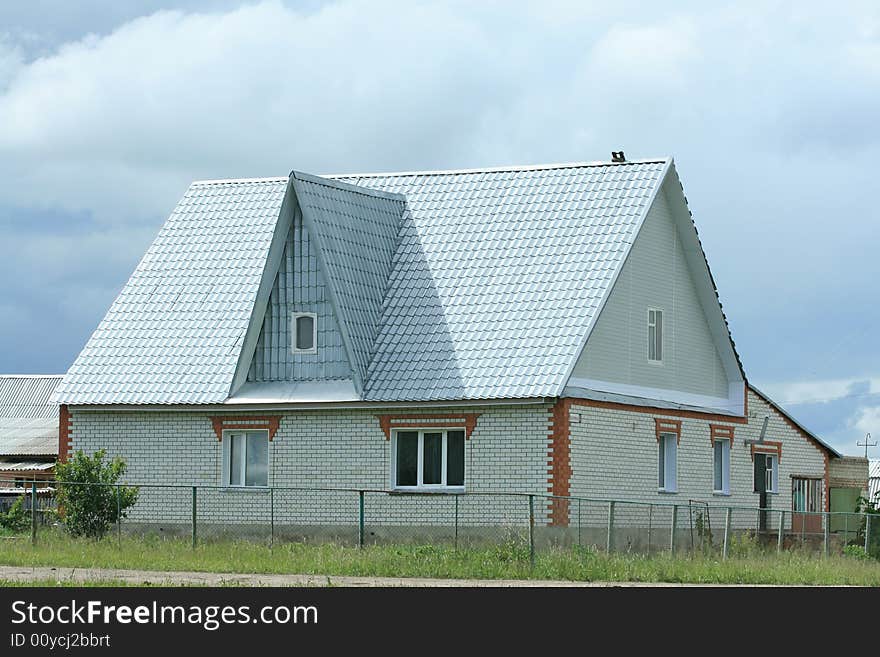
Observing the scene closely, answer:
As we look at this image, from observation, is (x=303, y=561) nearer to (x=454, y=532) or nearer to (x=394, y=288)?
(x=454, y=532)

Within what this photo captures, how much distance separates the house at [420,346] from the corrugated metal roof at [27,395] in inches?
1328

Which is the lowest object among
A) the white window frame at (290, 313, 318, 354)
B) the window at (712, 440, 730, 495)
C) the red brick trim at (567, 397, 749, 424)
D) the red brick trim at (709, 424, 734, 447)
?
the window at (712, 440, 730, 495)

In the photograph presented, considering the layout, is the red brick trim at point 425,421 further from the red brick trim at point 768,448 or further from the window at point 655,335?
the red brick trim at point 768,448

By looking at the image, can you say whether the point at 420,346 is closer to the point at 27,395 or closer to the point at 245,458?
the point at 245,458

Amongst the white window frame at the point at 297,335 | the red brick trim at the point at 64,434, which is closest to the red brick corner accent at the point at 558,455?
the white window frame at the point at 297,335

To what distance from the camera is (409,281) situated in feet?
131

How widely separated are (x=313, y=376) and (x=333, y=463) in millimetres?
Answer: 1999

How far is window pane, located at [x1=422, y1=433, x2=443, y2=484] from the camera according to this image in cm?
3728

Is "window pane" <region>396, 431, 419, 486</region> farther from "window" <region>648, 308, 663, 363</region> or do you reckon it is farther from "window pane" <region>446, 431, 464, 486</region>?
"window" <region>648, 308, 663, 363</region>

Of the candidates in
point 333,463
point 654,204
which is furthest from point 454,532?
point 654,204

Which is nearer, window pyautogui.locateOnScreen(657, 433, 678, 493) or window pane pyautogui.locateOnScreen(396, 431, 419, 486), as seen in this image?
window pane pyautogui.locateOnScreen(396, 431, 419, 486)

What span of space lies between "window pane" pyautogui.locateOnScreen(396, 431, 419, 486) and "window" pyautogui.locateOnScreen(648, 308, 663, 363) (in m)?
6.38

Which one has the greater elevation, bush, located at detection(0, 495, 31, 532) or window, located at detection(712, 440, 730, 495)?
window, located at detection(712, 440, 730, 495)

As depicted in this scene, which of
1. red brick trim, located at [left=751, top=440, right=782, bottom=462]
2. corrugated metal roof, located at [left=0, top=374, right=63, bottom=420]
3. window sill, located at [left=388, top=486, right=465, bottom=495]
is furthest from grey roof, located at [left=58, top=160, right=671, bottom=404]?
corrugated metal roof, located at [left=0, top=374, right=63, bottom=420]
